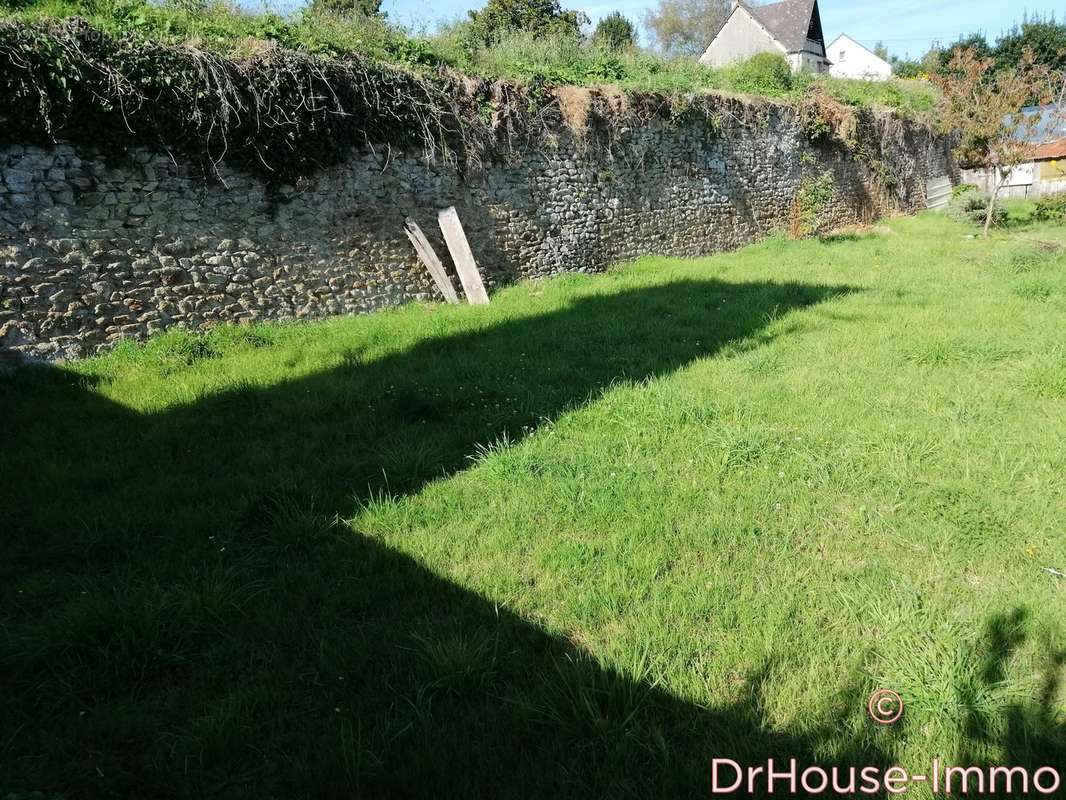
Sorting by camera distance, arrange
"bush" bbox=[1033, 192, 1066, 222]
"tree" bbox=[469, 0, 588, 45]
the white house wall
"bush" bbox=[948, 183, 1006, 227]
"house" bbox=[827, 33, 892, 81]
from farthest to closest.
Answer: "house" bbox=[827, 33, 892, 81] < the white house wall < "tree" bbox=[469, 0, 588, 45] < "bush" bbox=[948, 183, 1006, 227] < "bush" bbox=[1033, 192, 1066, 222]

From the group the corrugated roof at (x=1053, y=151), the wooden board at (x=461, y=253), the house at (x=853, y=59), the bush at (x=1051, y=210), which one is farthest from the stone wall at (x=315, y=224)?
the house at (x=853, y=59)

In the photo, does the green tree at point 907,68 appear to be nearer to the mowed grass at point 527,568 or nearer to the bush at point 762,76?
the bush at point 762,76

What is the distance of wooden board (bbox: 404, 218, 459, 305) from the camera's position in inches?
374

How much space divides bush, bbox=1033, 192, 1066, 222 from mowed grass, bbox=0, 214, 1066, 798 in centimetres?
1496

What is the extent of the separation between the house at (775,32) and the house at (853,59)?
6.85m

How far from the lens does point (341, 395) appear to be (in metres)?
5.64

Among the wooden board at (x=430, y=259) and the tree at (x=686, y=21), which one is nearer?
the wooden board at (x=430, y=259)

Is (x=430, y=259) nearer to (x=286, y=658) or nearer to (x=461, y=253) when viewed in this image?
(x=461, y=253)

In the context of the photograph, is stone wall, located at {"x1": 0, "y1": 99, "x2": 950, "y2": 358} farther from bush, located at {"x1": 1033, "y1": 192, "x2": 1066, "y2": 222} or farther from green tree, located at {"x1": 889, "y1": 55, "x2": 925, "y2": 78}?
green tree, located at {"x1": 889, "y1": 55, "x2": 925, "y2": 78}

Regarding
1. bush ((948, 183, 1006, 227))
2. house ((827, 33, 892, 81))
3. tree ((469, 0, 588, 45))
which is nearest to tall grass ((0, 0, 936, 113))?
bush ((948, 183, 1006, 227))

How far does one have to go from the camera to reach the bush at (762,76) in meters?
15.8

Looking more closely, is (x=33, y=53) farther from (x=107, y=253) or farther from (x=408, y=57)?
(x=408, y=57)

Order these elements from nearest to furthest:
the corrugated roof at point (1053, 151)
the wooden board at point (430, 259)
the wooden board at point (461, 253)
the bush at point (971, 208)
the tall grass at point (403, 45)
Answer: the tall grass at point (403, 45), the wooden board at point (430, 259), the wooden board at point (461, 253), the bush at point (971, 208), the corrugated roof at point (1053, 151)

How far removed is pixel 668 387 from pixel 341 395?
2755mm
